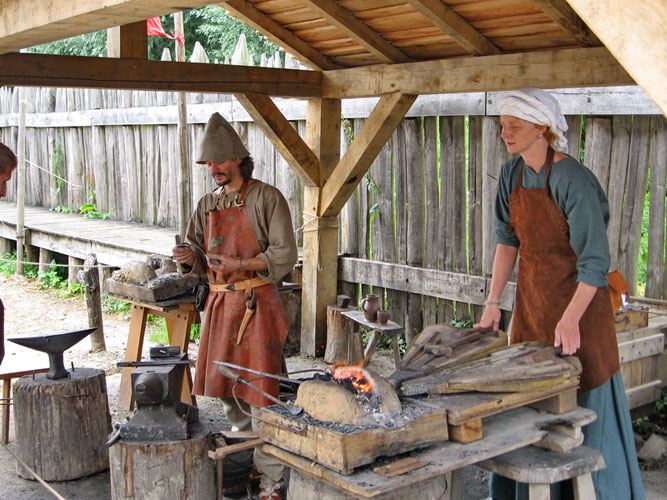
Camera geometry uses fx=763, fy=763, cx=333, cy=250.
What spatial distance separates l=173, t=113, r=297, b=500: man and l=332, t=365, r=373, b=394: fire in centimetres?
144

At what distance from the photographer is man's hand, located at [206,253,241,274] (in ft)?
14.0

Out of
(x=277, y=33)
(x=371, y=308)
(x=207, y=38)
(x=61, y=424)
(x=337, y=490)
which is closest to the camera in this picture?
(x=337, y=490)

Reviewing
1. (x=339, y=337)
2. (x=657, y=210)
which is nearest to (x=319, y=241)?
(x=339, y=337)

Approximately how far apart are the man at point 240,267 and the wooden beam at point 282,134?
4.99 ft

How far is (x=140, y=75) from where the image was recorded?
16.8ft

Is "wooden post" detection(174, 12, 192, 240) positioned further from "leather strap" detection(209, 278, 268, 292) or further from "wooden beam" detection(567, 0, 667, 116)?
"wooden beam" detection(567, 0, 667, 116)

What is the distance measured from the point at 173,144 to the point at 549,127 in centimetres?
682

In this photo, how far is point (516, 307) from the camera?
11.7ft

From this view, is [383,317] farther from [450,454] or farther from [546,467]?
[450,454]

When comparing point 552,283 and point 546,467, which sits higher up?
point 552,283

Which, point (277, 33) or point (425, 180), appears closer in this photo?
point (277, 33)

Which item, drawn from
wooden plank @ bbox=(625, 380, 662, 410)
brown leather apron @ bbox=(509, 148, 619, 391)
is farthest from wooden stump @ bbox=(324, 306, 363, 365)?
brown leather apron @ bbox=(509, 148, 619, 391)

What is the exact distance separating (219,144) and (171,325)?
181cm

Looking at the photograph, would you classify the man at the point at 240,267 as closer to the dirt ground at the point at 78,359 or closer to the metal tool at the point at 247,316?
the metal tool at the point at 247,316
